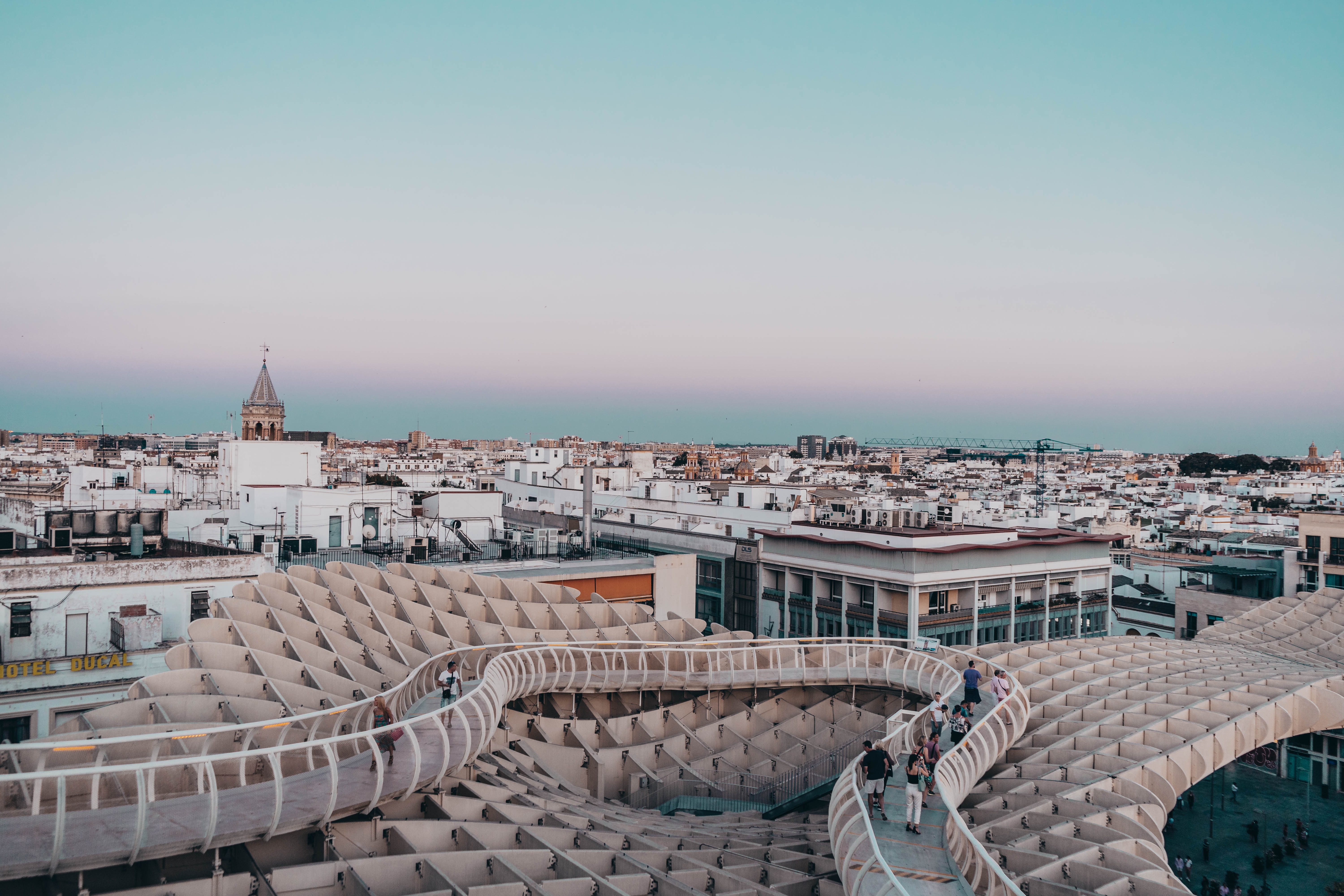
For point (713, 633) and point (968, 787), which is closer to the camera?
point (968, 787)

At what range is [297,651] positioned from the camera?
64.6ft

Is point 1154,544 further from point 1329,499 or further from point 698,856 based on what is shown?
point 698,856

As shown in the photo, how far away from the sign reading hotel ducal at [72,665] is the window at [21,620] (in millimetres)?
1175

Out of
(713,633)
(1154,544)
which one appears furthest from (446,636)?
(1154,544)

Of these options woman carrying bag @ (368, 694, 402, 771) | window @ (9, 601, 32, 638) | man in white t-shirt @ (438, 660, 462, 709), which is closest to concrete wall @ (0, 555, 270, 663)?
window @ (9, 601, 32, 638)

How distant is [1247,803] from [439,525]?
1436 inches

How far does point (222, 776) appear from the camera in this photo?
12.4 meters

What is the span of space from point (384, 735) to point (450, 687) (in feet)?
12.6

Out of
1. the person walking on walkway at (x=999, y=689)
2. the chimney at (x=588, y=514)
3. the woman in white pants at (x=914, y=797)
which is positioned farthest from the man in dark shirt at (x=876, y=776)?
the chimney at (x=588, y=514)

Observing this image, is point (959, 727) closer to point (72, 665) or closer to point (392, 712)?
point (392, 712)

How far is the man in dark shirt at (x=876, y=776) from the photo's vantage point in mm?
13531

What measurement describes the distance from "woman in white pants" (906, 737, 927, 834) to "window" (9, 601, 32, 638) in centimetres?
2297

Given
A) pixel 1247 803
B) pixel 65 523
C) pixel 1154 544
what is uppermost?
pixel 65 523

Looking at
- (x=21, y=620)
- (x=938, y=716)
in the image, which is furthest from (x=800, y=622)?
(x=21, y=620)
